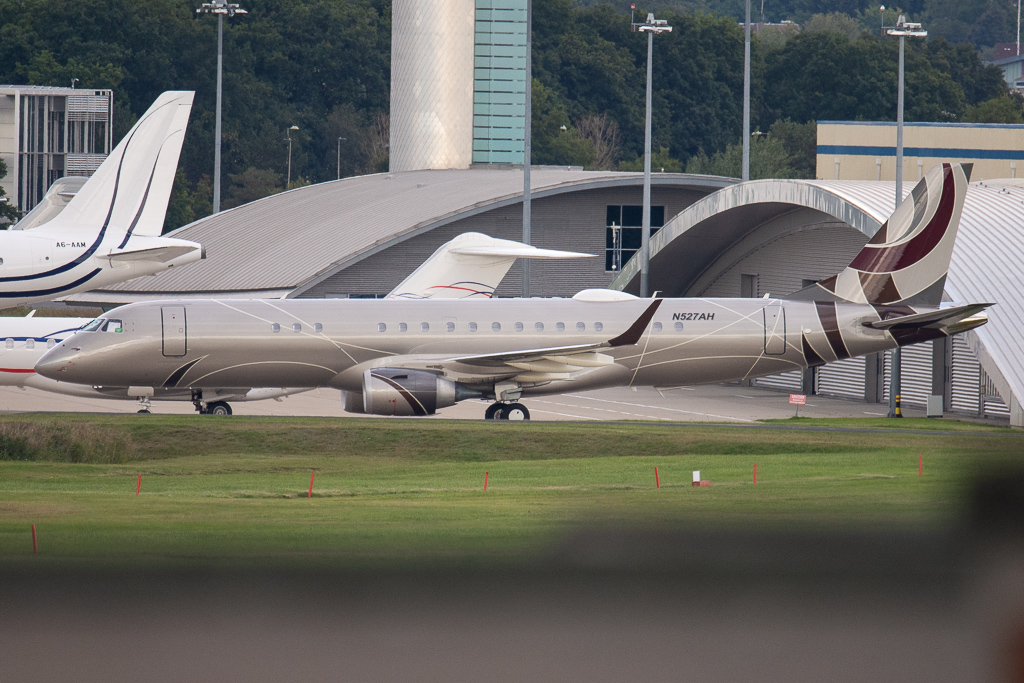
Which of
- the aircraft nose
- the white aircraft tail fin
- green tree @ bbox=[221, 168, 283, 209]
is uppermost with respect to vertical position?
green tree @ bbox=[221, 168, 283, 209]

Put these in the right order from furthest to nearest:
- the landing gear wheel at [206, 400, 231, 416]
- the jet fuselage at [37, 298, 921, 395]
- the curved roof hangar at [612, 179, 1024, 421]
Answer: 1. the curved roof hangar at [612, 179, 1024, 421]
2. the landing gear wheel at [206, 400, 231, 416]
3. the jet fuselage at [37, 298, 921, 395]

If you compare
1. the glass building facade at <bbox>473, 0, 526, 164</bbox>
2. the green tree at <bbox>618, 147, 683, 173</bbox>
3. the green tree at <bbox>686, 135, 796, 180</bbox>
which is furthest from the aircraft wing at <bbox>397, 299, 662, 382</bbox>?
→ the green tree at <bbox>618, 147, 683, 173</bbox>

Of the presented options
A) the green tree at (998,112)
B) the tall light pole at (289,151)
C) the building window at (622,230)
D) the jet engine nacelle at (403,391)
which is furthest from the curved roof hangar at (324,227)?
the green tree at (998,112)

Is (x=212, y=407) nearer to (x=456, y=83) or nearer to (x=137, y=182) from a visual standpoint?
(x=137, y=182)

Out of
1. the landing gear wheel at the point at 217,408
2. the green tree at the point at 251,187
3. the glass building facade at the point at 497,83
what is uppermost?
the glass building facade at the point at 497,83

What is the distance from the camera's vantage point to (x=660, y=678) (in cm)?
1270

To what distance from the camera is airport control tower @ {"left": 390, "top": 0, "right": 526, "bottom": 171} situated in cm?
10575

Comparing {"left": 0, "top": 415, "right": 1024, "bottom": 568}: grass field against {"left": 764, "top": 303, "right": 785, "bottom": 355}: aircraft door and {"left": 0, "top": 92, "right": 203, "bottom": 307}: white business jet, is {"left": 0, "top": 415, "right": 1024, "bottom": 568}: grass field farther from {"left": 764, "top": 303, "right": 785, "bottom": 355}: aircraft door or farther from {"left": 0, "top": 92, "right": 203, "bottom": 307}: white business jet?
{"left": 0, "top": 92, "right": 203, "bottom": 307}: white business jet

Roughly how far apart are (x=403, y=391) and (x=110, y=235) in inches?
A: 354

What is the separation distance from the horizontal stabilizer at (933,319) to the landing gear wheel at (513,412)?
1009cm

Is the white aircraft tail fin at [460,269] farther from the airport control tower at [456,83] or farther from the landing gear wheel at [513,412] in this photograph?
the airport control tower at [456,83]

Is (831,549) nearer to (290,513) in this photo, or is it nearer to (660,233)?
(290,513)

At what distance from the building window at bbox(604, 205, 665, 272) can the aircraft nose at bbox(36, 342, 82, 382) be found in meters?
42.5

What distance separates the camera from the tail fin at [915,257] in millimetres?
40812
